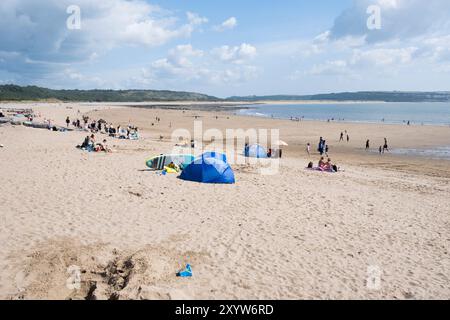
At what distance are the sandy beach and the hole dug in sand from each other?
33mm

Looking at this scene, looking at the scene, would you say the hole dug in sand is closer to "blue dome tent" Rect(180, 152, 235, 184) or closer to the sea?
"blue dome tent" Rect(180, 152, 235, 184)

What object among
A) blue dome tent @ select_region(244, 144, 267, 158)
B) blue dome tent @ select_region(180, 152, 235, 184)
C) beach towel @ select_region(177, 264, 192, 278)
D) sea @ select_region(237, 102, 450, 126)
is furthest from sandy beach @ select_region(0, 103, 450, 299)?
sea @ select_region(237, 102, 450, 126)

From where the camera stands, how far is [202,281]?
23.1ft

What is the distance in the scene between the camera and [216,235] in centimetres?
953

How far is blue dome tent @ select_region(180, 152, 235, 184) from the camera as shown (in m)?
15.1

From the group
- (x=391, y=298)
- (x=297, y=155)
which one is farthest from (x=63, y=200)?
(x=297, y=155)

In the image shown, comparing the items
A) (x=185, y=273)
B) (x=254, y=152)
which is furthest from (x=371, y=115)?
(x=185, y=273)

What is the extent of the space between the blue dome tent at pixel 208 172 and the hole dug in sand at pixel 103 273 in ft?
22.3

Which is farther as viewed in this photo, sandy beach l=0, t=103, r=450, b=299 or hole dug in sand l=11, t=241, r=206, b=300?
sandy beach l=0, t=103, r=450, b=299

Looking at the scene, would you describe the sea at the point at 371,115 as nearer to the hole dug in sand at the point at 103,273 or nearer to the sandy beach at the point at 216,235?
the sandy beach at the point at 216,235

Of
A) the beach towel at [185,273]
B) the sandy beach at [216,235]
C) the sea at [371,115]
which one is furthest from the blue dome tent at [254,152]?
the sea at [371,115]

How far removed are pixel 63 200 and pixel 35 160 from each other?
761 centimetres

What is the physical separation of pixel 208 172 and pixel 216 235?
578 centimetres

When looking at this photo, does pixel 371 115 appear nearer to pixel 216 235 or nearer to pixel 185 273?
pixel 216 235
